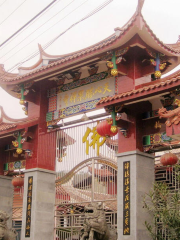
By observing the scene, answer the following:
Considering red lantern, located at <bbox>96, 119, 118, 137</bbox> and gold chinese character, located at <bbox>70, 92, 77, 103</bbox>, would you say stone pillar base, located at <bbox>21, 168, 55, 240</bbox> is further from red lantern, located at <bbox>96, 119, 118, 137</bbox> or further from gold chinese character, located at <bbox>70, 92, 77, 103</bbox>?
red lantern, located at <bbox>96, 119, 118, 137</bbox>

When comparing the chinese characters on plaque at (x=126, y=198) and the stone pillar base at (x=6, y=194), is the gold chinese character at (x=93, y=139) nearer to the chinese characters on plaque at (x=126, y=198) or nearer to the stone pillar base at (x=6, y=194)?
the chinese characters on plaque at (x=126, y=198)

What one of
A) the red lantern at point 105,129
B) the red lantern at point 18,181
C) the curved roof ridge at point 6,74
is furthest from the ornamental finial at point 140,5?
the red lantern at point 18,181

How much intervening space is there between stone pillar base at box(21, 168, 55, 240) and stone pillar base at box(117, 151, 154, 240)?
326 centimetres

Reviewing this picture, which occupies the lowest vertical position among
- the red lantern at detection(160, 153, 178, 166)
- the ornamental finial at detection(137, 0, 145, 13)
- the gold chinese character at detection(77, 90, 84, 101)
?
the red lantern at detection(160, 153, 178, 166)

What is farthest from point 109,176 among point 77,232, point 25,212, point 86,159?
point 25,212

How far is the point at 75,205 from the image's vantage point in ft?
43.3

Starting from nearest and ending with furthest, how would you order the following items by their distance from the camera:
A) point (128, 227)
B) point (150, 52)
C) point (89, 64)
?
point (128, 227)
point (150, 52)
point (89, 64)

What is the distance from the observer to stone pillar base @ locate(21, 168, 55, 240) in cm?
1322

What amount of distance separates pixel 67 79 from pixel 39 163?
2.73 m

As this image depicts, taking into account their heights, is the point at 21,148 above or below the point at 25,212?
above

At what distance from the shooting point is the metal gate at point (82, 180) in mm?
12414

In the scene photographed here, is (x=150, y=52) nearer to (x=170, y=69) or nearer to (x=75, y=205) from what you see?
(x=170, y=69)

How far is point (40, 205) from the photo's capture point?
528 inches

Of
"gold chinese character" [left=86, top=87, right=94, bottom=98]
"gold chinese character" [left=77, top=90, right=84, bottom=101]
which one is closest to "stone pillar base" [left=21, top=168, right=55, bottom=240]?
"gold chinese character" [left=77, top=90, right=84, bottom=101]
